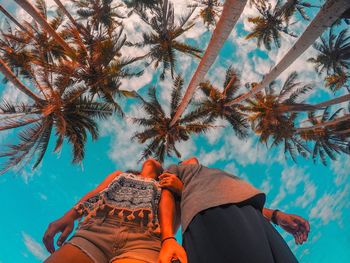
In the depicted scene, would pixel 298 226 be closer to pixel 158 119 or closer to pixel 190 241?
pixel 190 241

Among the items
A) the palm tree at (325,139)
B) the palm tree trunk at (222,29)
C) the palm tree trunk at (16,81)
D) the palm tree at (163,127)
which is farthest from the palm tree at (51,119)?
the palm tree at (325,139)

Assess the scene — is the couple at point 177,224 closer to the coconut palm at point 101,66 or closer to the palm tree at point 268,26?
the coconut palm at point 101,66

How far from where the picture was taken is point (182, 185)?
2480 millimetres

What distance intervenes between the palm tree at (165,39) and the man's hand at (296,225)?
34.1 ft

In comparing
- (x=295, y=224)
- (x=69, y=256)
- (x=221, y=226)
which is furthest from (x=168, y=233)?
(x=295, y=224)

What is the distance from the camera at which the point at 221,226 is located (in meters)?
1.56

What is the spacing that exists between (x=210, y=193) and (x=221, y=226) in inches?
13.6

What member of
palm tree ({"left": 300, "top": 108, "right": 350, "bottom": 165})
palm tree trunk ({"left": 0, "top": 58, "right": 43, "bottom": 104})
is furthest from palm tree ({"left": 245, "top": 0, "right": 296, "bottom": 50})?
palm tree trunk ({"left": 0, "top": 58, "right": 43, "bottom": 104})

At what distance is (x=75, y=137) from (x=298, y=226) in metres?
12.5

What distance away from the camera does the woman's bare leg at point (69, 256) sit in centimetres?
173

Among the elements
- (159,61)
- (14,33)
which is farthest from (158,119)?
(14,33)

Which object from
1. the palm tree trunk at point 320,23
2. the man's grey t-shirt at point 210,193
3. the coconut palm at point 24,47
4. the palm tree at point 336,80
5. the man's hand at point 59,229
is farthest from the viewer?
the palm tree at point 336,80

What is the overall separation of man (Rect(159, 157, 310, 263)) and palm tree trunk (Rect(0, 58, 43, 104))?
892 cm

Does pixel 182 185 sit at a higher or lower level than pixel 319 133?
A: lower
